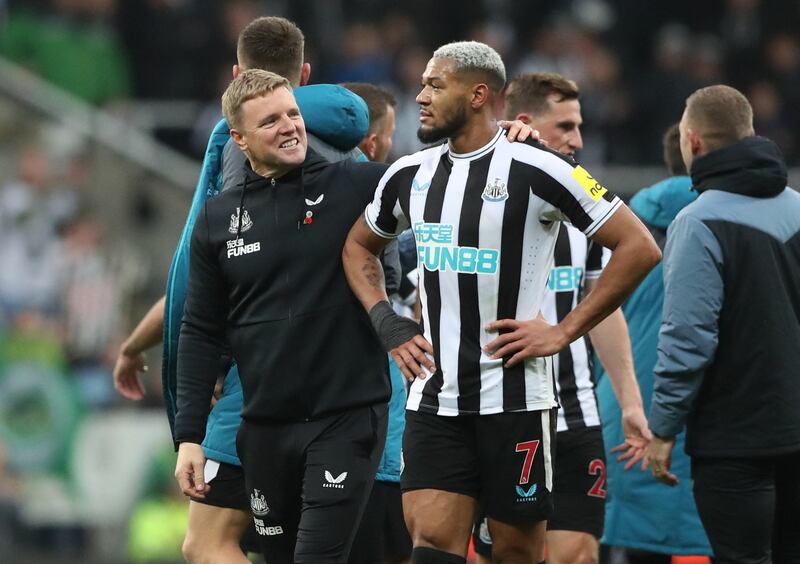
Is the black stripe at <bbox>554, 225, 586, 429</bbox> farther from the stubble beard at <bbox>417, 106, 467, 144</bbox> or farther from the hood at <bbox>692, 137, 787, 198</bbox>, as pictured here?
the stubble beard at <bbox>417, 106, 467, 144</bbox>

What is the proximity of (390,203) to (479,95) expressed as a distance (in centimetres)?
51

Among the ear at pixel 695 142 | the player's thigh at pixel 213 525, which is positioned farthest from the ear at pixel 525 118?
the player's thigh at pixel 213 525

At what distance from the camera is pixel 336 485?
536cm

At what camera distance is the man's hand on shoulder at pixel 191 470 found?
5422 mm

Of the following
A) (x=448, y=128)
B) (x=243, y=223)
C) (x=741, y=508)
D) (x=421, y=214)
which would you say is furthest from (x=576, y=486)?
(x=243, y=223)

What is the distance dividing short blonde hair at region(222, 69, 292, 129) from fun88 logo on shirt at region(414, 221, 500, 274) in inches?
28.8

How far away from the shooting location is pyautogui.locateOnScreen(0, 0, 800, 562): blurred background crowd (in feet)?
42.0

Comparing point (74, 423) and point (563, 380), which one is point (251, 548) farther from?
point (74, 423)

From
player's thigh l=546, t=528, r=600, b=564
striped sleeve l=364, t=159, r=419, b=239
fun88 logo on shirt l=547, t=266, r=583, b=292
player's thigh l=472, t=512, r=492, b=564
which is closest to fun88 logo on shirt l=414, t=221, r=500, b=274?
striped sleeve l=364, t=159, r=419, b=239

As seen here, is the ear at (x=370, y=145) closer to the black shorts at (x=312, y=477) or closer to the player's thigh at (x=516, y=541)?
the black shorts at (x=312, y=477)

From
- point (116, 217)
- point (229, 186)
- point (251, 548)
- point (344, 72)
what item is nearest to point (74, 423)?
point (116, 217)

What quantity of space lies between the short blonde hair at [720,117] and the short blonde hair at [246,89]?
175cm

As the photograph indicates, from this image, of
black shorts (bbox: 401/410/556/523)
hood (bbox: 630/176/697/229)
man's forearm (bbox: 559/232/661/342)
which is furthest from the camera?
hood (bbox: 630/176/697/229)

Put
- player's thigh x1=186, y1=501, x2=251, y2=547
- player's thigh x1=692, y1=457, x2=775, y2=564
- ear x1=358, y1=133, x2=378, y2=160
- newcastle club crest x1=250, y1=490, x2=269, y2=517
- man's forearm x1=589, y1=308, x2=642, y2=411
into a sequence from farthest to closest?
1. ear x1=358, y1=133, x2=378, y2=160
2. man's forearm x1=589, y1=308, x2=642, y2=411
3. player's thigh x1=186, y1=501, x2=251, y2=547
4. player's thigh x1=692, y1=457, x2=775, y2=564
5. newcastle club crest x1=250, y1=490, x2=269, y2=517
